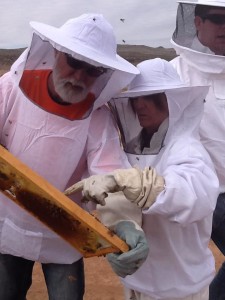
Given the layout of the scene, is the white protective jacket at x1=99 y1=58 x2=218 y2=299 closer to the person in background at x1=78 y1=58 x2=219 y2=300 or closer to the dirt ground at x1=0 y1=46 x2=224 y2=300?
the person in background at x1=78 y1=58 x2=219 y2=300

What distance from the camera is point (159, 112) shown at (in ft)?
9.99

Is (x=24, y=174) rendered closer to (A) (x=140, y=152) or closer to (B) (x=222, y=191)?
→ (A) (x=140, y=152)

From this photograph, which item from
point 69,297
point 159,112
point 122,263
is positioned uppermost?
point 159,112

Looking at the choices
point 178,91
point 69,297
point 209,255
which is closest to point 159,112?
point 178,91

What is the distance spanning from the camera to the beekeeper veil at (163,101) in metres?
2.96

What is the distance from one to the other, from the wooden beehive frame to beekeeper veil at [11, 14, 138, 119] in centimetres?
53

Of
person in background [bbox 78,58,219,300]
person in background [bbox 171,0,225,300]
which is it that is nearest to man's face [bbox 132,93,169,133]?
person in background [bbox 78,58,219,300]

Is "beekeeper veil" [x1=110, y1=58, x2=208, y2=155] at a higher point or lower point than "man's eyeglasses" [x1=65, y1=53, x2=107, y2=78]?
lower

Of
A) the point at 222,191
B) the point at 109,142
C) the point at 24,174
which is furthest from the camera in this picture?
the point at 222,191

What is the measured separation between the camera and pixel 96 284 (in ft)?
18.8

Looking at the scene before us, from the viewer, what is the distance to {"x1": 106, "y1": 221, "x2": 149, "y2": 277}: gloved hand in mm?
2502

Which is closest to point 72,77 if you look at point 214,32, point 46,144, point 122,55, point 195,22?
point 46,144

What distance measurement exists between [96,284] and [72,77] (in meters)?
3.33

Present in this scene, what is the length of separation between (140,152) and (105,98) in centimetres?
35
